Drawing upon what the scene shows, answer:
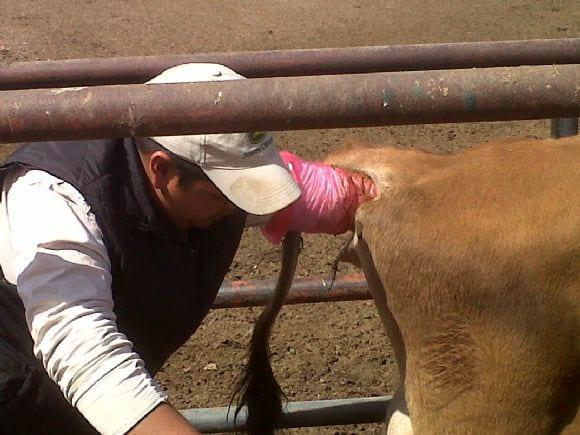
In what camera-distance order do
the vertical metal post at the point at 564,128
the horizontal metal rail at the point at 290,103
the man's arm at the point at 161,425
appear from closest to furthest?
the horizontal metal rail at the point at 290,103
the man's arm at the point at 161,425
the vertical metal post at the point at 564,128

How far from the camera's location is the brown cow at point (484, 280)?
1.93m

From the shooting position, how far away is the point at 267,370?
278 cm

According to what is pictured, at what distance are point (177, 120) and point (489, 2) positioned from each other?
9291 millimetres

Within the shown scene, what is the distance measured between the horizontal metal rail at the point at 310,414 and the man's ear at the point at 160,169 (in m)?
1.12

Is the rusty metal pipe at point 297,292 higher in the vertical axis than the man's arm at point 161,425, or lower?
lower

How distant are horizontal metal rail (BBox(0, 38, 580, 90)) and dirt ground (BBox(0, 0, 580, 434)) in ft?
5.88

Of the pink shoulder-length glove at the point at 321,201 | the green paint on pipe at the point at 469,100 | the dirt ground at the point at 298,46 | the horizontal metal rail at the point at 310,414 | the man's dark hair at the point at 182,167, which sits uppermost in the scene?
the green paint on pipe at the point at 469,100

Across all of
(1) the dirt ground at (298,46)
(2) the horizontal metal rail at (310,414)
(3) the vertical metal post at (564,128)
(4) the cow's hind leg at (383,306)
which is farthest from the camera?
(1) the dirt ground at (298,46)

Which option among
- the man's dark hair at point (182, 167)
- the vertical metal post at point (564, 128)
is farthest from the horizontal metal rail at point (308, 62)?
the man's dark hair at point (182, 167)

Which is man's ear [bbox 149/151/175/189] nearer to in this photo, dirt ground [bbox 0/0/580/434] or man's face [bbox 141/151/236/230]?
man's face [bbox 141/151/236/230]

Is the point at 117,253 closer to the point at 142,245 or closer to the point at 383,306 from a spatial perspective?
the point at 142,245

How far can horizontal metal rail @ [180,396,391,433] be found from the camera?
9.87 ft

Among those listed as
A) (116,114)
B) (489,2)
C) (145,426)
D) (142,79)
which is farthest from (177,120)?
(489,2)

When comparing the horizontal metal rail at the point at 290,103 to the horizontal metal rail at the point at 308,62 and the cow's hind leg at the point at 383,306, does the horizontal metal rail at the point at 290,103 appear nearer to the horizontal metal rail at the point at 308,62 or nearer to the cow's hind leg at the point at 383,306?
the cow's hind leg at the point at 383,306
